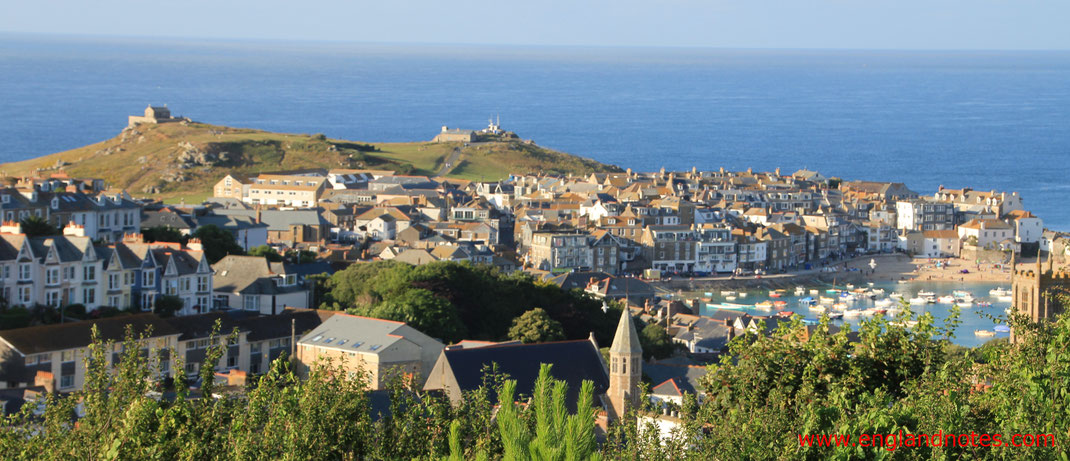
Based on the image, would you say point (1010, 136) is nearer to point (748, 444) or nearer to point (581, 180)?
point (581, 180)

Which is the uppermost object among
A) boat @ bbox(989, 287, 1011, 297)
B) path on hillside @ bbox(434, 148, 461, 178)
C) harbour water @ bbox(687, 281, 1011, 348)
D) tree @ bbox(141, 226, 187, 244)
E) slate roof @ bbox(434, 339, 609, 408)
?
path on hillside @ bbox(434, 148, 461, 178)

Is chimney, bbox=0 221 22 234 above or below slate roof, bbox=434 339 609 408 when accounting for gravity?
above

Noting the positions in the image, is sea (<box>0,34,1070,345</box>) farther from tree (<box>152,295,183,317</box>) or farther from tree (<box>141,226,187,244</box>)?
tree (<box>152,295,183,317</box>)

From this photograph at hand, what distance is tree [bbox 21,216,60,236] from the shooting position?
28.7m

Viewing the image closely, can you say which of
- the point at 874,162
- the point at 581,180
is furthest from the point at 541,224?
the point at 874,162

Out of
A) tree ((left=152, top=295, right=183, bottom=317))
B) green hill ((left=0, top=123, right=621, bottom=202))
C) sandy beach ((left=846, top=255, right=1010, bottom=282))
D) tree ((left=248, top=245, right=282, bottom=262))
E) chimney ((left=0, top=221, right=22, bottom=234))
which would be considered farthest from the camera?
green hill ((left=0, top=123, right=621, bottom=202))

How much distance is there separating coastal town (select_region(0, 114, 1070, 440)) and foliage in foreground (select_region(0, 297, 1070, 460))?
929mm

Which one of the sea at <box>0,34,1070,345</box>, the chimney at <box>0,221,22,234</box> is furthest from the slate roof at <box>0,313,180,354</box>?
the sea at <box>0,34,1070,345</box>

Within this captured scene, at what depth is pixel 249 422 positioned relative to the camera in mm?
10312

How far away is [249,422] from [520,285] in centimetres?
2282

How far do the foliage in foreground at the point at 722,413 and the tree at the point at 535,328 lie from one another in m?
16.9

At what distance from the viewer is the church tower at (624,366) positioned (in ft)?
70.9

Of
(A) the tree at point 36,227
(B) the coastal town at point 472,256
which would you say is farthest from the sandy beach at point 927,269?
(A) the tree at point 36,227

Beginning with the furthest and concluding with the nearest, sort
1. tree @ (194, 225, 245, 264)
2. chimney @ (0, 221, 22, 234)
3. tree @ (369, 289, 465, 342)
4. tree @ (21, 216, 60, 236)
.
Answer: tree @ (194, 225, 245, 264), tree @ (21, 216, 60, 236), tree @ (369, 289, 465, 342), chimney @ (0, 221, 22, 234)
